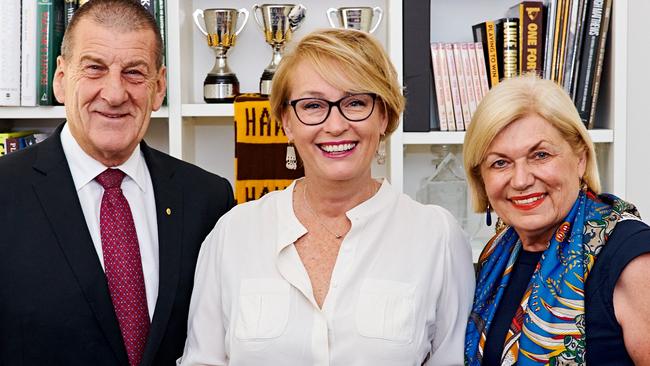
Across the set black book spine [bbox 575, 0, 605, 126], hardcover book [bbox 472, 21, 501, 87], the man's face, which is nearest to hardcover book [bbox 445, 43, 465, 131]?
hardcover book [bbox 472, 21, 501, 87]

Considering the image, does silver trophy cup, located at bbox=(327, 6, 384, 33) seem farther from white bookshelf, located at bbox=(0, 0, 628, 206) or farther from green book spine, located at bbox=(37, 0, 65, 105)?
green book spine, located at bbox=(37, 0, 65, 105)

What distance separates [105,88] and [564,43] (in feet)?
4.38

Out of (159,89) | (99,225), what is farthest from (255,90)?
(99,225)

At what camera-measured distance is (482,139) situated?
1690 mm

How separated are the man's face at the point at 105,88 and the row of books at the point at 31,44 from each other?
2.00 ft

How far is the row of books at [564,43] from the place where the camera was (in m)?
2.44

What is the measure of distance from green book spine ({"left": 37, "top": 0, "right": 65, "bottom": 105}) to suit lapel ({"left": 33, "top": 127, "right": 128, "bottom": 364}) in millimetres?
681

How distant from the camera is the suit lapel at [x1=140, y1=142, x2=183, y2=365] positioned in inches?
71.7

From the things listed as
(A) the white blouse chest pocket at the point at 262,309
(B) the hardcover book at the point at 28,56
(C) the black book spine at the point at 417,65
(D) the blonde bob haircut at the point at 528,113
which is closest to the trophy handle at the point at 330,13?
(C) the black book spine at the point at 417,65

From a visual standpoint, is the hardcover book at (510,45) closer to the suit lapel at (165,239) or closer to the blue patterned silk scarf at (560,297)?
the blue patterned silk scarf at (560,297)

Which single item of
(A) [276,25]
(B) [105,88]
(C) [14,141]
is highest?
(A) [276,25]

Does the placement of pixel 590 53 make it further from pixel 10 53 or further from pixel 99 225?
pixel 10 53

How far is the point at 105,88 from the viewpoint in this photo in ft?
5.96

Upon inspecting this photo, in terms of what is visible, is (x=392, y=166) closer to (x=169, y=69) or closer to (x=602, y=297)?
(x=169, y=69)
